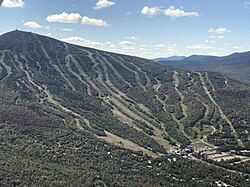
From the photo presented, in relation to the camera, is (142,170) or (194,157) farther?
(194,157)

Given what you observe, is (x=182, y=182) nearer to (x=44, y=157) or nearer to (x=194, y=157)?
(x=194, y=157)

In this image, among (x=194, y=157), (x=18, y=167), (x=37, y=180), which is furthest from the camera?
(x=194, y=157)

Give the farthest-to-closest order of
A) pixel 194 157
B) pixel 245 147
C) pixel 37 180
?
pixel 245 147 → pixel 194 157 → pixel 37 180

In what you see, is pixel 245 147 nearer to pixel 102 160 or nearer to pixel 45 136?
pixel 102 160

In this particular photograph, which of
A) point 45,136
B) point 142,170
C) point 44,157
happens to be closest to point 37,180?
point 44,157

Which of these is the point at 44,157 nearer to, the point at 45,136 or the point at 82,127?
the point at 45,136

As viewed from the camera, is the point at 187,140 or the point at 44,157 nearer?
the point at 44,157

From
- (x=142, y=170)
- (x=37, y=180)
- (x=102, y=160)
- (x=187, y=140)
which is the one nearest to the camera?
(x=37, y=180)

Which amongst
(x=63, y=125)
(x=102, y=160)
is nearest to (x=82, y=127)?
(x=63, y=125)

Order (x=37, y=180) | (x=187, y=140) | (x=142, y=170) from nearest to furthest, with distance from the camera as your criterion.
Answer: (x=37, y=180) → (x=142, y=170) → (x=187, y=140)
